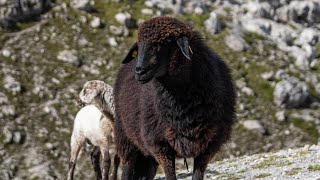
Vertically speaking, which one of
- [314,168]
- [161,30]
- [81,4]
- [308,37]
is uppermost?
[161,30]

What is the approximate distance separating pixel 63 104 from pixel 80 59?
5.73 meters

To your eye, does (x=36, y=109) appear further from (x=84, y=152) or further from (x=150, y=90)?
(x=150, y=90)

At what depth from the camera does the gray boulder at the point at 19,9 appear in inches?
1741

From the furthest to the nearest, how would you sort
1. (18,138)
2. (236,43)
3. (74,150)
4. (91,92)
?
(236,43), (18,138), (74,150), (91,92)

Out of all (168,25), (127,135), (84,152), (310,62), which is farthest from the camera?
(310,62)

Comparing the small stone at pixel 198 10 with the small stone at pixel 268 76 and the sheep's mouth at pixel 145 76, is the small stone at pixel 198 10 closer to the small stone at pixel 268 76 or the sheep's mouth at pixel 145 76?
the small stone at pixel 268 76

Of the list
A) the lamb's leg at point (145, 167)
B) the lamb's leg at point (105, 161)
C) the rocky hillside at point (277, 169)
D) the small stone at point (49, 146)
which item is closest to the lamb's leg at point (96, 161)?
the lamb's leg at point (105, 161)

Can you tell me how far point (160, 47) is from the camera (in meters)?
9.95

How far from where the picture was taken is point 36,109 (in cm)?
3719

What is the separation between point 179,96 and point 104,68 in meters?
32.6

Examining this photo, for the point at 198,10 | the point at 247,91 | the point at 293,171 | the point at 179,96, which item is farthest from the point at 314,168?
the point at 198,10

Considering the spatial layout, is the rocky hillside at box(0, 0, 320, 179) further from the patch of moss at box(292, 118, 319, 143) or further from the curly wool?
the curly wool

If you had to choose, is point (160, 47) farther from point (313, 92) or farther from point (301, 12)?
point (301, 12)

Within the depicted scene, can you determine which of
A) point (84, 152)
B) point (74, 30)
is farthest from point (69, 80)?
point (84, 152)
